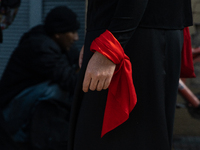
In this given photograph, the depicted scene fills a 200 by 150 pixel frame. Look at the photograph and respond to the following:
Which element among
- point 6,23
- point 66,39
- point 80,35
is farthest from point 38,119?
point 80,35

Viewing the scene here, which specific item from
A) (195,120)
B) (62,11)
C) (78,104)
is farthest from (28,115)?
(195,120)

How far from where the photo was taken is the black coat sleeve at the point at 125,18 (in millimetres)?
1309

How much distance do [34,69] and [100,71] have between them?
1.72 meters

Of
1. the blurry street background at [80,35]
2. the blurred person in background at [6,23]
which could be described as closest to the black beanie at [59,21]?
the blurred person in background at [6,23]

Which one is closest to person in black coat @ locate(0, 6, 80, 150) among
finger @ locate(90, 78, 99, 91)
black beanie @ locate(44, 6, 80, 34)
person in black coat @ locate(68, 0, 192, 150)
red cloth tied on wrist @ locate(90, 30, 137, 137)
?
black beanie @ locate(44, 6, 80, 34)

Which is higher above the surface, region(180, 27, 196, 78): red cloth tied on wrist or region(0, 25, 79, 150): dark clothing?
region(180, 27, 196, 78): red cloth tied on wrist

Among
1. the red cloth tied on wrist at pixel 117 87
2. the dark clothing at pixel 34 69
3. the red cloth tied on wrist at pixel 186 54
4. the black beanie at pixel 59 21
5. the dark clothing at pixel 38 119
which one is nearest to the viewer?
the red cloth tied on wrist at pixel 117 87

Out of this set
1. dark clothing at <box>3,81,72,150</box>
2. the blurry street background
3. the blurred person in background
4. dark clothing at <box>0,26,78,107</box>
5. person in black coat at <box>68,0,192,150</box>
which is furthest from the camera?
the blurry street background

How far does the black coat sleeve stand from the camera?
131 centimetres

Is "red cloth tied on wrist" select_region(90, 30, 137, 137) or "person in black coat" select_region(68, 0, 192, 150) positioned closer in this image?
"red cloth tied on wrist" select_region(90, 30, 137, 137)

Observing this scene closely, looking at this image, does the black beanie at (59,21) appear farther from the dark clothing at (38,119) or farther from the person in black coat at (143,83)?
the person in black coat at (143,83)

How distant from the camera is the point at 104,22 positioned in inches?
56.7

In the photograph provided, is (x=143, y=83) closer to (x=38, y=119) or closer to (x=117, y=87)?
(x=117, y=87)

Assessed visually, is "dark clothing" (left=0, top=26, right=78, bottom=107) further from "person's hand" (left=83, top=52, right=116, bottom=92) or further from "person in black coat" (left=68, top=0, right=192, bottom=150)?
"person's hand" (left=83, top=52, right=116, bottom=92)
